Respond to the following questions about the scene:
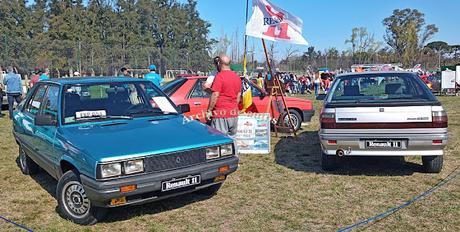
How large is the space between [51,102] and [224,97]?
240 cm

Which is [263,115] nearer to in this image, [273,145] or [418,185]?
[273,145]

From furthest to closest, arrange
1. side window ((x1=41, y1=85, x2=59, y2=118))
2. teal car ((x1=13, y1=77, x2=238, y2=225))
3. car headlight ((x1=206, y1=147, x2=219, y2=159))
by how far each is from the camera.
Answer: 1. side window ((x1=41, y1=85, x2=59, y2=118))
2. car headlight ((x1=206, y1=147, x2=219, y2=159))
3. teal car ((x1=13, y1=77, x2=238, y2=225))

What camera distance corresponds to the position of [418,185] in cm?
541

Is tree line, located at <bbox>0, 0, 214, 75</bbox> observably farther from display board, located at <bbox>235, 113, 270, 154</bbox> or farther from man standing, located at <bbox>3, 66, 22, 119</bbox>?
display board, located at <bbox>235, 113, 270, 154</bbox>

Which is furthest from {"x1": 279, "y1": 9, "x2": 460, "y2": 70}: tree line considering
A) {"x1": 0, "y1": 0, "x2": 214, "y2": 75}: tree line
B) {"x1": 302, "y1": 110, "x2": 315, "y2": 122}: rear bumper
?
{"x1": 302, "y1": 110, "x2": 315, "y2": 122}: rear bumper

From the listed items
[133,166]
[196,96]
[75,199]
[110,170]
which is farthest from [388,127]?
[196,96]

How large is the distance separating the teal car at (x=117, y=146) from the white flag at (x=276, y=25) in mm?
3489

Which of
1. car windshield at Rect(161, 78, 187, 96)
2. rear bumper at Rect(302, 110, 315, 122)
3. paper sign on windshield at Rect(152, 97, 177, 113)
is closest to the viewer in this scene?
paper sign on windshield at Rect(152, 97, 177, 113)

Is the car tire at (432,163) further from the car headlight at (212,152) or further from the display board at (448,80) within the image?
the display board at (448,80)

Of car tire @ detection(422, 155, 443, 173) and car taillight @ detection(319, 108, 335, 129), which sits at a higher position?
car taillight @ detection(319, 108, 335, 129)

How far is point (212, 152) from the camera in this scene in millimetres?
4457

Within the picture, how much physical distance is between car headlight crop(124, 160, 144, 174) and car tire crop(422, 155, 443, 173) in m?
4.19

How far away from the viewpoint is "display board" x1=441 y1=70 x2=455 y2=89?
21.5 m

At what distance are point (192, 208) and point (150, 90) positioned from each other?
181 cm
